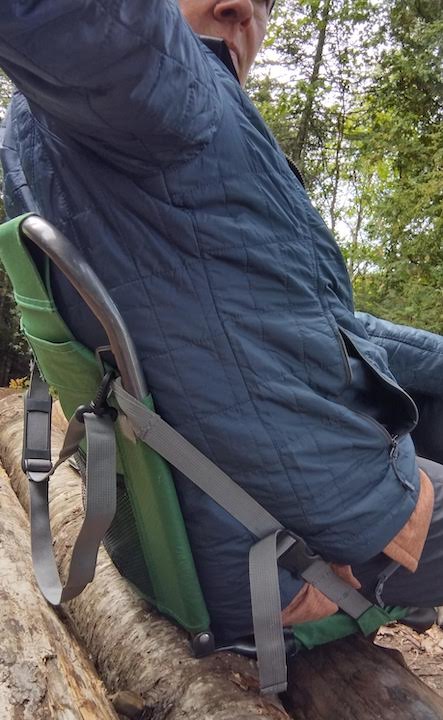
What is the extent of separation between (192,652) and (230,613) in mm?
142

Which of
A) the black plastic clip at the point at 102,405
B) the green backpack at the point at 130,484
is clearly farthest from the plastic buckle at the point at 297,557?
the black plastic clip at the point at 102,405

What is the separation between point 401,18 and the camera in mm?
6523

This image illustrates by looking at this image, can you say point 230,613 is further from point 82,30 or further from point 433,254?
point 433,254

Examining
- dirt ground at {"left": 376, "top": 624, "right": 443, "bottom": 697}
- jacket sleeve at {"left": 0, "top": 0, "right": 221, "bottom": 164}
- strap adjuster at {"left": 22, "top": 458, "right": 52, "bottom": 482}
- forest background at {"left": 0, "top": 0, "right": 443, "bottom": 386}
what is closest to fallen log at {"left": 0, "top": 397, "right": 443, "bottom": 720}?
strap adjuster at {"left": 22, "top": 458, "right": 52, "bottom": 482}

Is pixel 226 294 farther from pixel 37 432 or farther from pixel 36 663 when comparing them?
pixel 36 663

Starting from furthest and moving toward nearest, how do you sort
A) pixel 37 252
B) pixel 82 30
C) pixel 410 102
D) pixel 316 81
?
1. pixel 316 81
2. pixel 410 102
3. pixel 37 252
4. pixel 82 30

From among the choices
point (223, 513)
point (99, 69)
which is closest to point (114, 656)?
point (223, 513)

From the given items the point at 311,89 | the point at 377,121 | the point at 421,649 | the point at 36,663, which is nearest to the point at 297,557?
the point at 36,663

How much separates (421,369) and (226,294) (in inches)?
37.6

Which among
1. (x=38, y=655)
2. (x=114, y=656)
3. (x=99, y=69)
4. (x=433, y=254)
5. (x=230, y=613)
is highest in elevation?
(x=99, y=69)

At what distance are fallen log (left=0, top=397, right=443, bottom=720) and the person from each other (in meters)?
0.13

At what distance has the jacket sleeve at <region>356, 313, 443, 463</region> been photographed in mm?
1954

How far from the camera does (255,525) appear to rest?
1335mm

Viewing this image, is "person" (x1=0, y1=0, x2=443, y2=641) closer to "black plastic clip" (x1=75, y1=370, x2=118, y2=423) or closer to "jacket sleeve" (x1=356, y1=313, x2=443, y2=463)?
"black plastic clip" (x1=75, y1=370, x2=118, y2=423)
